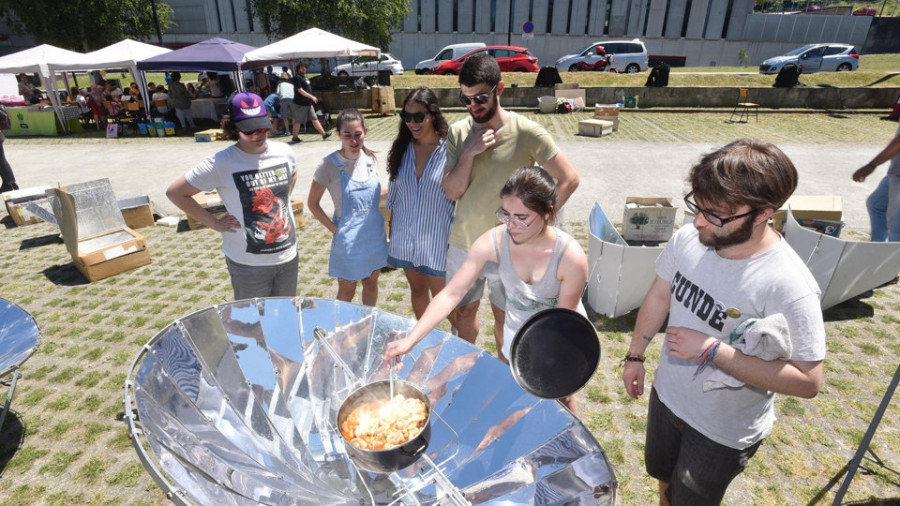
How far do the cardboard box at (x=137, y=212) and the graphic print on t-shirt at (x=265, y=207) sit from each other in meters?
6.38

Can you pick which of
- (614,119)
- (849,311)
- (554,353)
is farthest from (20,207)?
(614,119)

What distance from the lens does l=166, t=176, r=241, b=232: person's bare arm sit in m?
3.95

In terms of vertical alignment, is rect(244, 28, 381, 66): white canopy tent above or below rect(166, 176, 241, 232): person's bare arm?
above

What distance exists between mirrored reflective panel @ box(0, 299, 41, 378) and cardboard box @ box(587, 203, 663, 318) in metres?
5.24

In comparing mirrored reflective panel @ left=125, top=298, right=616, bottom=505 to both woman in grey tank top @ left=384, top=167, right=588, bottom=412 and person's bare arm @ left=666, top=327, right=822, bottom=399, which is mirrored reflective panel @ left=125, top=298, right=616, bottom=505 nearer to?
woman in grey tank top @ left=384, top=167, right=588, bottom=412

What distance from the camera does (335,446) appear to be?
2.71m

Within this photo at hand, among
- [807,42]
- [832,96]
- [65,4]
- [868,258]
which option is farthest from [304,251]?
[807,42]

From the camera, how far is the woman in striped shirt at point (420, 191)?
3.93 metres

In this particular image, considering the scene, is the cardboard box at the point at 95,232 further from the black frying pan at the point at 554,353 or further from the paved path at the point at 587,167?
the black frying pan at the point at 554,353

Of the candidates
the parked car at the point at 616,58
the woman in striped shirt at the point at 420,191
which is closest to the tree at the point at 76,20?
the parked car at the point at 616,58

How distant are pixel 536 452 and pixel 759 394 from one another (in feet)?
3.69

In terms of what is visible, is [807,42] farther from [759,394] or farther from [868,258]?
[759,394]


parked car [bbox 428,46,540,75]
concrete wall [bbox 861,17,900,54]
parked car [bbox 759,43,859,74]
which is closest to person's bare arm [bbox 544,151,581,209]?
parked car [bbox 428,46,540,75]

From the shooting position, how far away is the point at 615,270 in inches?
212
